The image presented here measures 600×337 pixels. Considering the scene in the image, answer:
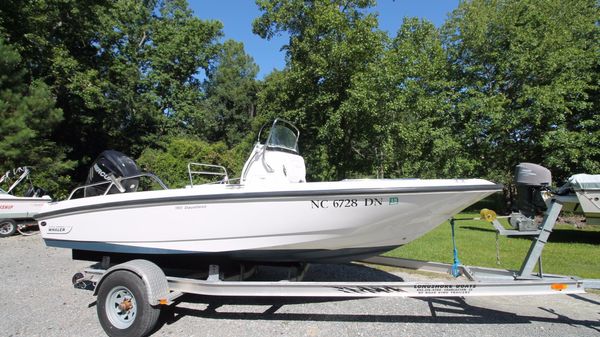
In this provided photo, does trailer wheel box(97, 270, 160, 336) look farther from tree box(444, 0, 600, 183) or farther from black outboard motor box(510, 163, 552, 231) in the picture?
tree box(444, 0, 600, 183)

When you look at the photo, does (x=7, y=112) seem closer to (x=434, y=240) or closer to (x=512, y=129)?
(x=434, y=240)

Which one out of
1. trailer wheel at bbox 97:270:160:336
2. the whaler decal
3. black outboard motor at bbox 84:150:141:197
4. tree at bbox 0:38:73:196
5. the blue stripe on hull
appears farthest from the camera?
tree at bbox 0:38:73:196

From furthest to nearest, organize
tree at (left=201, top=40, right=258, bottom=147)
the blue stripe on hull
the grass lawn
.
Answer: tree at (left=201, top=40, right=258, bottom=147) < the grass lawn < the blue stripe on hull

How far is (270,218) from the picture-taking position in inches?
130

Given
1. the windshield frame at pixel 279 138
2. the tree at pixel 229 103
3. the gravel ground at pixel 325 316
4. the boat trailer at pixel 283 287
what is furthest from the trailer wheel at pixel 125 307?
the tree at pixel 229 103

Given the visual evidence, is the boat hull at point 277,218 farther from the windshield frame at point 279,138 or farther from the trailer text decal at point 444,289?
the windshield frame at point 279,138

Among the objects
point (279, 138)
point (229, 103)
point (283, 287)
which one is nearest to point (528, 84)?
point (279, 138)

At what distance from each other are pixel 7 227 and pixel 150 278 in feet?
28.5

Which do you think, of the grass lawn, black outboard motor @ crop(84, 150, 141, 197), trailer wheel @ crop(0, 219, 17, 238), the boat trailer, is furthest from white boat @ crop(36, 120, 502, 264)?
trailer wheel @ crop(0, 219, 17, 238)

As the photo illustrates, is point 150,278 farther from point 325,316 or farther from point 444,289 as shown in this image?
point 444,289

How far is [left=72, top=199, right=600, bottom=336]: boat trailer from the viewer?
10.2 ft

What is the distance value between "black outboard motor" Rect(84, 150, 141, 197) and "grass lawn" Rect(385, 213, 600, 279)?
14.5ft

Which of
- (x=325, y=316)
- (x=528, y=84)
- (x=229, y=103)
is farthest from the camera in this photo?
(x=229, y=103)

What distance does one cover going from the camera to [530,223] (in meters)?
3.35
